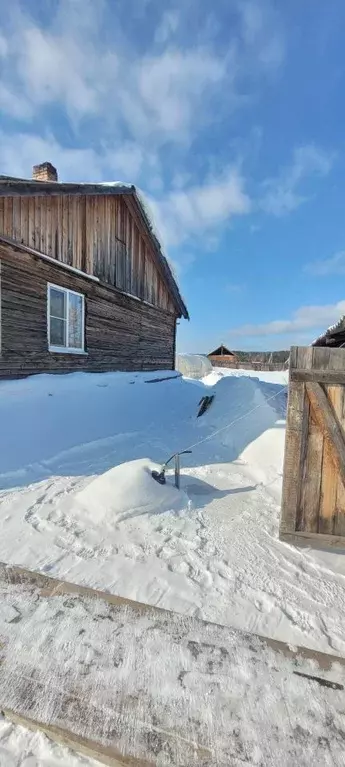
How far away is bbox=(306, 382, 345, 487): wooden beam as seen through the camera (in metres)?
3.08

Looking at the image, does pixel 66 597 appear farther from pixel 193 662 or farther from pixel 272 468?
pixel 272 468

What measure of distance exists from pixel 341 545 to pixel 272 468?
6.96ft

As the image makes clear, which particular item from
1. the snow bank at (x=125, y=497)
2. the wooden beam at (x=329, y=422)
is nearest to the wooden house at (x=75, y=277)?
the snow bank at (x=125, y=497)

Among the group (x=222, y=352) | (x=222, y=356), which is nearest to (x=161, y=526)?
(x=222, y=356)

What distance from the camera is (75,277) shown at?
9617 mm

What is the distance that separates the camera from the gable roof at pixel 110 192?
22.8 ft

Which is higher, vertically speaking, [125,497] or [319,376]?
[319,376]

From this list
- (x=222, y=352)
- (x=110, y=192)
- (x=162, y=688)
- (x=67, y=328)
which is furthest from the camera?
(x=222, y=352)

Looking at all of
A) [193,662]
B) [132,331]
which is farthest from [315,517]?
[132,331]

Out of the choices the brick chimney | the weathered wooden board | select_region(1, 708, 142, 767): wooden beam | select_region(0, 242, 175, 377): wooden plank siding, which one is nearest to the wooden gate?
the weathered wooden board

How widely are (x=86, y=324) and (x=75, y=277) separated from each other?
Answer: 4.23 feet

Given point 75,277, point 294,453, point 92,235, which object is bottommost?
point 294,453

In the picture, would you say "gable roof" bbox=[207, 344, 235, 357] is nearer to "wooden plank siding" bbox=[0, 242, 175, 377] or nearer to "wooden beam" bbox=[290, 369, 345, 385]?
"wooden plank siding" bbox=[0, 242, 175, 377]

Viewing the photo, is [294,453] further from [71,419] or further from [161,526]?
[71,419]
